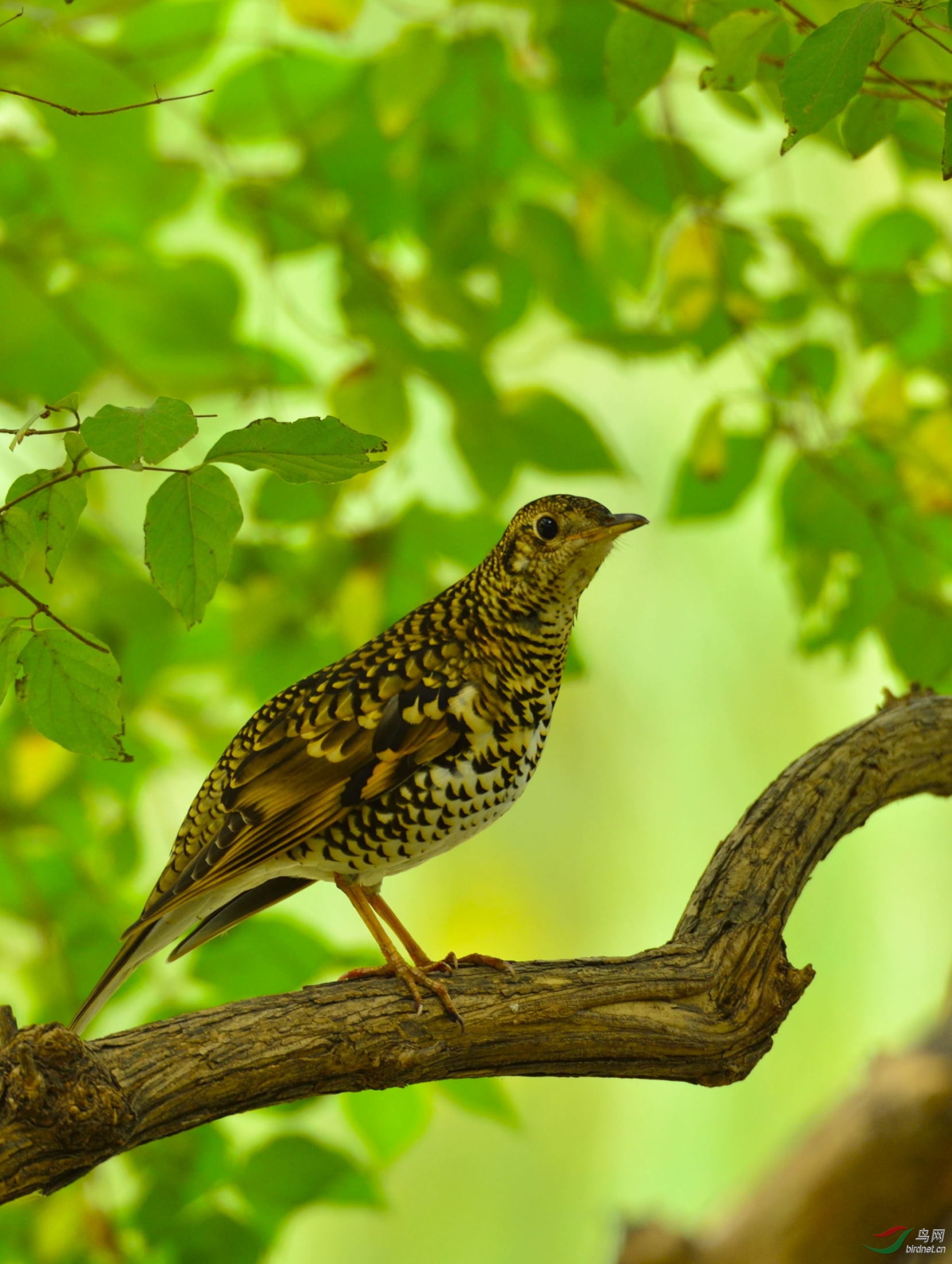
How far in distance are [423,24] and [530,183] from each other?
32.0 inches

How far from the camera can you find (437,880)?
4719mm

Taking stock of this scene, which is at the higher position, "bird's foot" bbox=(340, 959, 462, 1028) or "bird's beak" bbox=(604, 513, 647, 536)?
"bird's beak" bbox=(604, 513, 647, 536)

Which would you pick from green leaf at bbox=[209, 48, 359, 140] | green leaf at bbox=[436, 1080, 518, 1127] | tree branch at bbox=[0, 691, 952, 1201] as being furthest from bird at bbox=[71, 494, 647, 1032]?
green leaf at bbox=[209, 48, 359, 140]

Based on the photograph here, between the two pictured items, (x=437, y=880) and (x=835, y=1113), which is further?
(x=437, y=880)

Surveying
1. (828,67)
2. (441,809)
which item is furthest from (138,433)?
(441,809)

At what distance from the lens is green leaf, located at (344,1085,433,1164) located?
84.0 inches

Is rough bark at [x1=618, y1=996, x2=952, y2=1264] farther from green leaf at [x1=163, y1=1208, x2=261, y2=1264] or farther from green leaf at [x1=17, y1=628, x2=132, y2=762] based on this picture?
green leaf at [x1=17, y1=628, x2=132, y2=762]

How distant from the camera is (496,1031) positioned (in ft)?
5.19

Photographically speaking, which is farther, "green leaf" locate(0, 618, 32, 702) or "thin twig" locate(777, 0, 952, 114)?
"thin twig" locate(777, 0, 952, 114)

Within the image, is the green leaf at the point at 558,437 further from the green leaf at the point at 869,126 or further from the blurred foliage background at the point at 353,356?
the green leaf at the point at 869,126

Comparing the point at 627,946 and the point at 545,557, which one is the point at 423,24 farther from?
the point at 627,946

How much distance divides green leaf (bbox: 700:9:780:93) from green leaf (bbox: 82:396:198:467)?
2.48 feet

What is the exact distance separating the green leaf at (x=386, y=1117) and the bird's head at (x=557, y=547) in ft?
2.92

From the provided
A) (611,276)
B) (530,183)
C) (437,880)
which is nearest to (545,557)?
(611,276)
